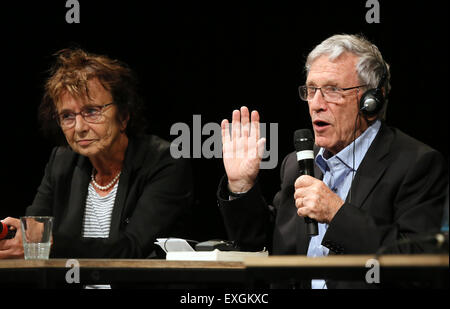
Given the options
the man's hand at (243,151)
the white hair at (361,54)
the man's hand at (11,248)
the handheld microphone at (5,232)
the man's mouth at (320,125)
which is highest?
the white hair at (361,54)

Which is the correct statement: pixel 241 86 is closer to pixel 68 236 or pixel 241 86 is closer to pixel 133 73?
pixel 133 73

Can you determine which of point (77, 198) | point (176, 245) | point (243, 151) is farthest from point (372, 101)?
point (77, 198)

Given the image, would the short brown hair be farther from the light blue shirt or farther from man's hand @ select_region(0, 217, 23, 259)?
the light blue shirt

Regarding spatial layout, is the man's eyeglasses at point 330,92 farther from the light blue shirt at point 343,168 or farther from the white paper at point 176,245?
the white paper at point 176,245

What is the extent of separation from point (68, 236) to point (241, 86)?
1270 mm

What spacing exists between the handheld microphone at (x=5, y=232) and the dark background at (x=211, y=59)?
1037mm

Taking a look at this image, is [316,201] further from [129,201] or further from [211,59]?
[211,59]

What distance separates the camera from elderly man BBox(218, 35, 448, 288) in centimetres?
220

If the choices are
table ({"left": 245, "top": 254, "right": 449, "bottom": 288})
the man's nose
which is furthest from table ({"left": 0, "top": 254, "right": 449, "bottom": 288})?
the man's nose

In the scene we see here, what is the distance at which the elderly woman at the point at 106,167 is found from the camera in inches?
115

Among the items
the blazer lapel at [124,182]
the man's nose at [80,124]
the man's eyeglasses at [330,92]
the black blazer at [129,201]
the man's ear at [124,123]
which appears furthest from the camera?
the man's ear at [124,123]

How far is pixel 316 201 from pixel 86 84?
1.48 m

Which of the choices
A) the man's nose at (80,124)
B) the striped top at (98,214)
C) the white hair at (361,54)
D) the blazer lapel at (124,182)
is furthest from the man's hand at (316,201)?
the man's nose at (80,124)

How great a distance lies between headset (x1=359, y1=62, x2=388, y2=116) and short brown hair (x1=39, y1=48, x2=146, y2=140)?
51.1 inches
